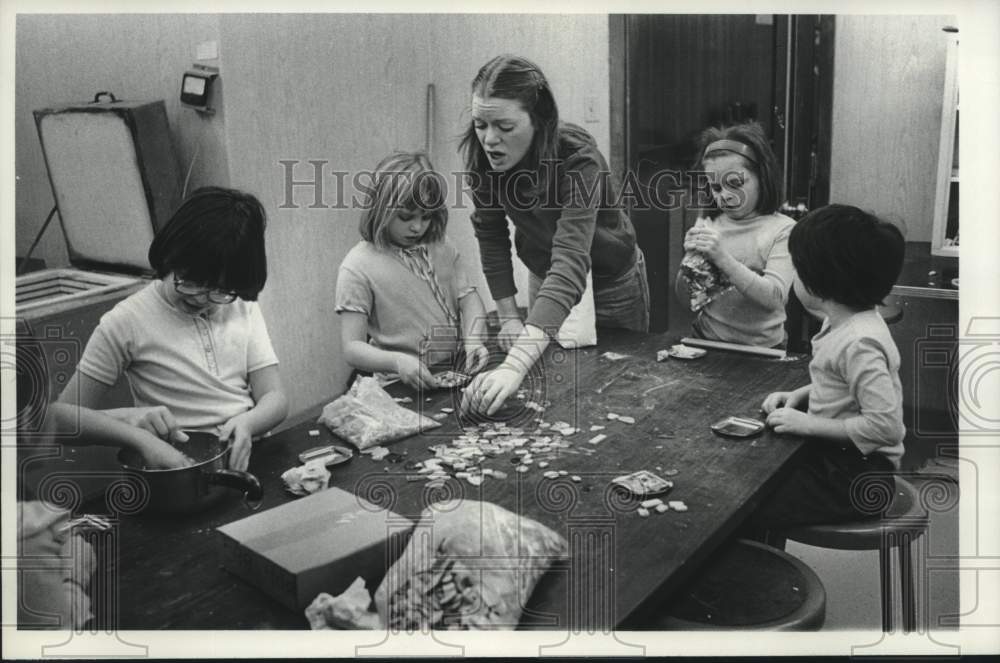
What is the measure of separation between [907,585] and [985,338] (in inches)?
22.3

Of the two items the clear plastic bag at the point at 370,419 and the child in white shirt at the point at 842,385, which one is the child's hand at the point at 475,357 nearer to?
the clear plastic bag at the point at 370,419

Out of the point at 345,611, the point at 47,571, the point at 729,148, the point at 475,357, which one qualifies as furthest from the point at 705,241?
the point at 47,571

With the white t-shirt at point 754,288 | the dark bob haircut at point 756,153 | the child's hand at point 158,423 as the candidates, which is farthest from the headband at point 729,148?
the child's hand at point 158,423

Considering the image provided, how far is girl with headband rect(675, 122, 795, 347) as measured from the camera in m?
2.10

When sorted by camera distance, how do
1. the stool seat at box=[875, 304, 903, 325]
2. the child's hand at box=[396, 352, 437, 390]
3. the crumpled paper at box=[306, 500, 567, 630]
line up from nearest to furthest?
the crumpled paper at box=[306, 500, 567, 630] < the stool seat at box=[875, 304, 903, 325] < the child's hand at box=[396, 352, 437, 390]

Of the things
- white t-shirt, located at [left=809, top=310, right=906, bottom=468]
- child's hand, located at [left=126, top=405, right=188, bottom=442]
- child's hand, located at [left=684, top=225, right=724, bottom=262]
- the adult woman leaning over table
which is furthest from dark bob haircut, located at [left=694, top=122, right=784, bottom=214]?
child's hand, located at [left=126, top=405, right=188, bottom=442]

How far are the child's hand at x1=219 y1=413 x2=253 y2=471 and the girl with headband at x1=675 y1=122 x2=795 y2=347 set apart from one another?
101 cm

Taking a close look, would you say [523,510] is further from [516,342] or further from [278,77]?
[278,77]

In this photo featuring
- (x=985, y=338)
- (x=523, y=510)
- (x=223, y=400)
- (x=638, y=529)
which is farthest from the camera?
(x=985, y=338)

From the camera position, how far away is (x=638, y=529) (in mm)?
1599

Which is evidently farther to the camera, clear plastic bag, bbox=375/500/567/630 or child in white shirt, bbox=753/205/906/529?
child in white shirt, bbox=753/205/906/529

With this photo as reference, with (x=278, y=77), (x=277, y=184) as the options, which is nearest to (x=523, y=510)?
Result: (x=277, y=184)

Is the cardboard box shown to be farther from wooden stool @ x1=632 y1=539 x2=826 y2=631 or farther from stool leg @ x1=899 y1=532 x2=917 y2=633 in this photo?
stool leg @ x1=899 y1=532 x2=917 y2=633

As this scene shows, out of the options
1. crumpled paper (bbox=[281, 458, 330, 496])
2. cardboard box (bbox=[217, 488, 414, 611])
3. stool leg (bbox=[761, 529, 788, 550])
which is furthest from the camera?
stool leg (bbox=[761, 529, 788, 550])
